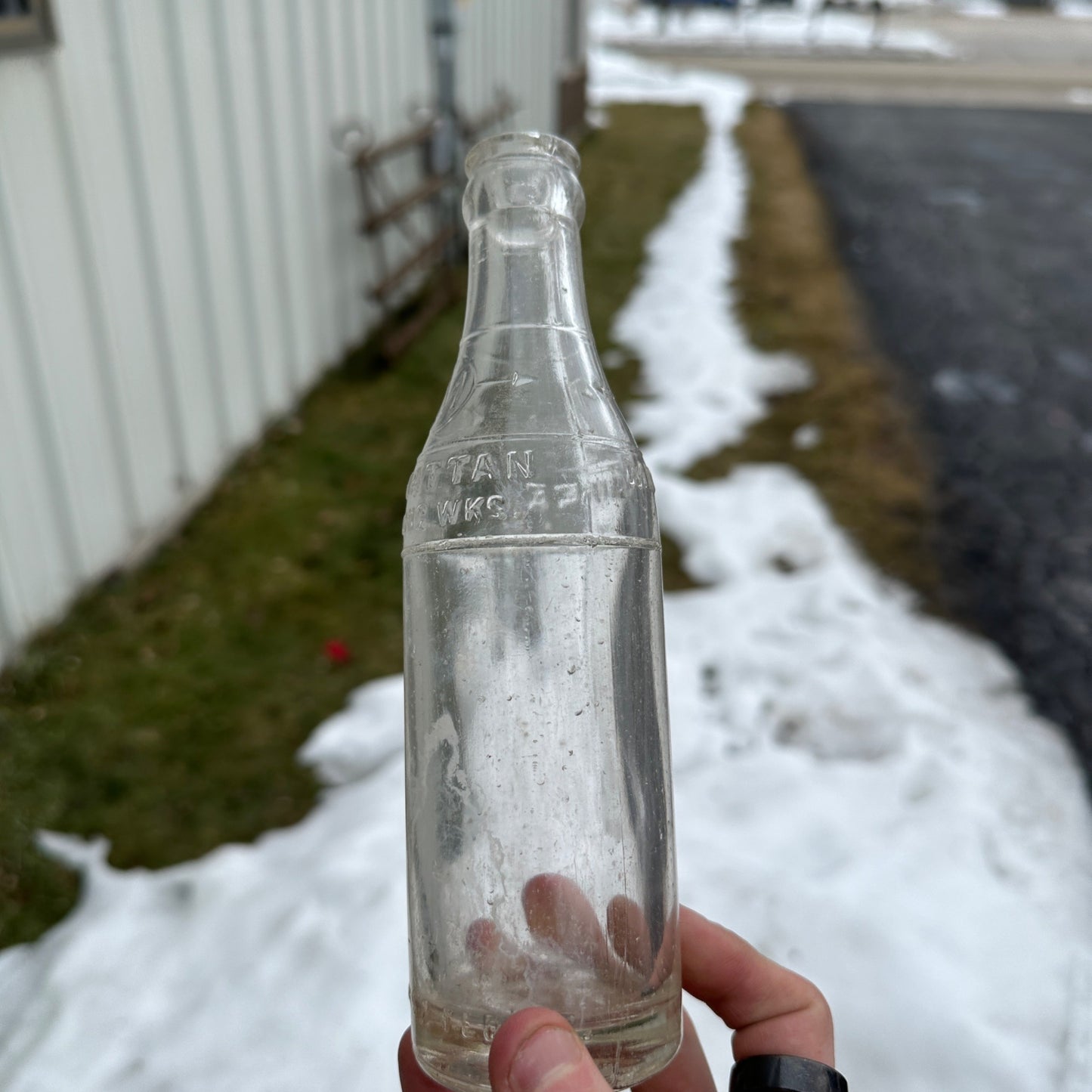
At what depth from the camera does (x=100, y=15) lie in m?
2.69

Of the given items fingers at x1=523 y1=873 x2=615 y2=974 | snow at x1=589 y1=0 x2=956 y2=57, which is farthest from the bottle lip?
snow at x1=589 y1=0 x2=956 y2=57

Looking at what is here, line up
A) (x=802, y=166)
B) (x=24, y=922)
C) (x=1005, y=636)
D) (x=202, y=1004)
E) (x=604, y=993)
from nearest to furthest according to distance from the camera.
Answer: (x=604, y=993) < (x=202, y=1004) < (x=24, y=922) < (x=1005, y=636) < (x=802, y=166)

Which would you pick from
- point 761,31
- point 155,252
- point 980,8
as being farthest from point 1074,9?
point 155,252

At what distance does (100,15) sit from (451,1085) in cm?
280

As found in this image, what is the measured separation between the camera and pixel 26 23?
2.47m

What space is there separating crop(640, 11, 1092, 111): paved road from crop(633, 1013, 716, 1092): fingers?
13.0 m

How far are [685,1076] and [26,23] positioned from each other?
2737 mm

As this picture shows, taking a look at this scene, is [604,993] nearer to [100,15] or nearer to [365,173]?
[100,15]

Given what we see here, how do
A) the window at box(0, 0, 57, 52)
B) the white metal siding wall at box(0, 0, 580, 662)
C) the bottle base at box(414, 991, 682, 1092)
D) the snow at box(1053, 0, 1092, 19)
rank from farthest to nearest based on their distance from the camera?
the snow at box(1053, 0, 1092, 19) < the white metal siding wall at box(0, 0, 580, 662) < the window at box(0, 0, 57, 52) < the bottle base at box(414, 991, 682, 1092)

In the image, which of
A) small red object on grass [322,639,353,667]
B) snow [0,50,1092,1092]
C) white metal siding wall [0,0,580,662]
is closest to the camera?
snow [0,50,1092,1092]

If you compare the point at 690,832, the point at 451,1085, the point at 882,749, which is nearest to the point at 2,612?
the point at 690,832

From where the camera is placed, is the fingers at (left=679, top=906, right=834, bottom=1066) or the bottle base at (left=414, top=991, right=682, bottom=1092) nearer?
the bottle base at (left=414, top=991, right=682, bottom=1092)

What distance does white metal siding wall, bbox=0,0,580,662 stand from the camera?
8.56 feet

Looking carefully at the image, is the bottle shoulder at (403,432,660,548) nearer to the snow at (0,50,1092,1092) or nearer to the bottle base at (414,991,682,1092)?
the bottle base at (414,991,682,1092)
